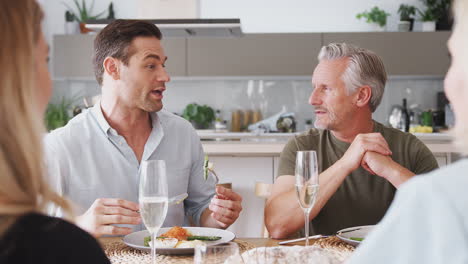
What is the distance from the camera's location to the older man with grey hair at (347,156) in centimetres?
196

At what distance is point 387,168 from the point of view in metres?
1.95

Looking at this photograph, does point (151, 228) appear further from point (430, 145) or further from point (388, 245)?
point (430, 145)

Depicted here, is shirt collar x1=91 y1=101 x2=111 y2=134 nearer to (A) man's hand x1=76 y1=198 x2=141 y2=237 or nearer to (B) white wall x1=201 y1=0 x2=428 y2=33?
(A) man's hand x1=76 y1=198 x2=141 y2=237

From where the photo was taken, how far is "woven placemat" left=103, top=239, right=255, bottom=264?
4.79 feet

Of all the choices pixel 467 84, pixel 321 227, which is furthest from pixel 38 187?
pixel 321 227

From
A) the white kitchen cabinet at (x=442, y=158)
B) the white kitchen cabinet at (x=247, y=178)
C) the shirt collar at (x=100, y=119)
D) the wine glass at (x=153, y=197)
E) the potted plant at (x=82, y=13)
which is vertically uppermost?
the potted plant at (x=82, y=13)

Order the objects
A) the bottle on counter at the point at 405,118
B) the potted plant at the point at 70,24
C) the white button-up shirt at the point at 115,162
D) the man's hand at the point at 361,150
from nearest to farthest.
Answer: the man's hand at the point at 361,150 → the white button-up shirt at the point at 115,162 → the bottle on counter at the point at 405,118 → the potted plant at the point at 70,24

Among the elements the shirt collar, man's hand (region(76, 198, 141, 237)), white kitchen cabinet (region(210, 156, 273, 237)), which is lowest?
white kitchen cabinet (region(210, 156, 273, 237))

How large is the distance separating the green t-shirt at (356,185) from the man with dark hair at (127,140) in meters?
0.39

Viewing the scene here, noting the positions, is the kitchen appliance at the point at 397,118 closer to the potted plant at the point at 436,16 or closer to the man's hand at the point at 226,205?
the potted plant at the point at 436,16

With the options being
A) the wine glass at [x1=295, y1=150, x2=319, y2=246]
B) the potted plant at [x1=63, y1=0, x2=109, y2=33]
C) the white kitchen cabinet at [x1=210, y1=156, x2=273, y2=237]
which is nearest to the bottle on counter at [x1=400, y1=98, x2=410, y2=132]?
the white kitchen cabinet at [x1=210, y1=156, x2=273, y2=237]

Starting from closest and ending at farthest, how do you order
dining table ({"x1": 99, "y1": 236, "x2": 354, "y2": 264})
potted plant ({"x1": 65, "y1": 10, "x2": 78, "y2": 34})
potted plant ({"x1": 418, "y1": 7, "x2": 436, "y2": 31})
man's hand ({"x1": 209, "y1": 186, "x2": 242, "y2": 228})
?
1. dining table ({"x1": 99, "y1": 236, "x2": 354, "y2": 264})
2. man's hand ({"x1": 209, "y1": 186, "x2": 242, "y2": 228})
3. potted plant ({"x1": 418, "y1": 7, "x2": 436, "y2": 31})
4. potted plant ({"x1": 65, "y1": 10, "x2": 78, "y2": 34})

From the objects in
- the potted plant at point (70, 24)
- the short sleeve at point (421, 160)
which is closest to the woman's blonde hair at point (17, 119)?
the short sleeve at point (421, 160)

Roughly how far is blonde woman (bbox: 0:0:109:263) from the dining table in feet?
2.58
